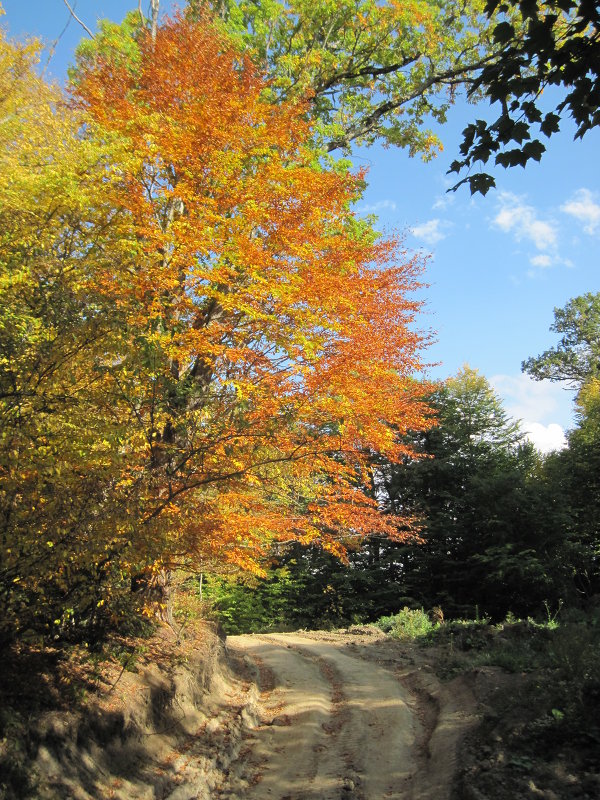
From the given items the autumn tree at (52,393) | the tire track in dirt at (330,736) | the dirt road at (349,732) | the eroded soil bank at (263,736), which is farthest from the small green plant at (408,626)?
the autumn tree at (52,393)

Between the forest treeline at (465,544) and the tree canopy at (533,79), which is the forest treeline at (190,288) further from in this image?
the forest treeline at (465,544)

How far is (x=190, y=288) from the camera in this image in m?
9.31

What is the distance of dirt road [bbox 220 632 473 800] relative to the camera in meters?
6.44

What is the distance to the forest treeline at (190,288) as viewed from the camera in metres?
5.07

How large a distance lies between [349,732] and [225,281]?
7.77m

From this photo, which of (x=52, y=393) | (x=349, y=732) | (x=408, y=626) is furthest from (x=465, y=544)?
(x=52, y=393)

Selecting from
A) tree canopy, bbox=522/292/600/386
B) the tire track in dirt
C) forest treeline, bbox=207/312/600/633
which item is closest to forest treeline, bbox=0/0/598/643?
the tire track in dirt

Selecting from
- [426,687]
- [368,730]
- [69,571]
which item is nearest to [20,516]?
[69,571]

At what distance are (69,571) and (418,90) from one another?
14.7m

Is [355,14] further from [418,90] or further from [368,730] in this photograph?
Result: [368,730]

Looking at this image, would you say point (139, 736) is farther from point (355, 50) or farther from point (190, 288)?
point (355, 50)

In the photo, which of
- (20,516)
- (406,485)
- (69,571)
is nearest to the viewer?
(20,516)

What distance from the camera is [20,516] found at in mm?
4703

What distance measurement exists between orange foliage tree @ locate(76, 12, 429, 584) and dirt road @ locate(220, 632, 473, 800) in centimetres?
292
